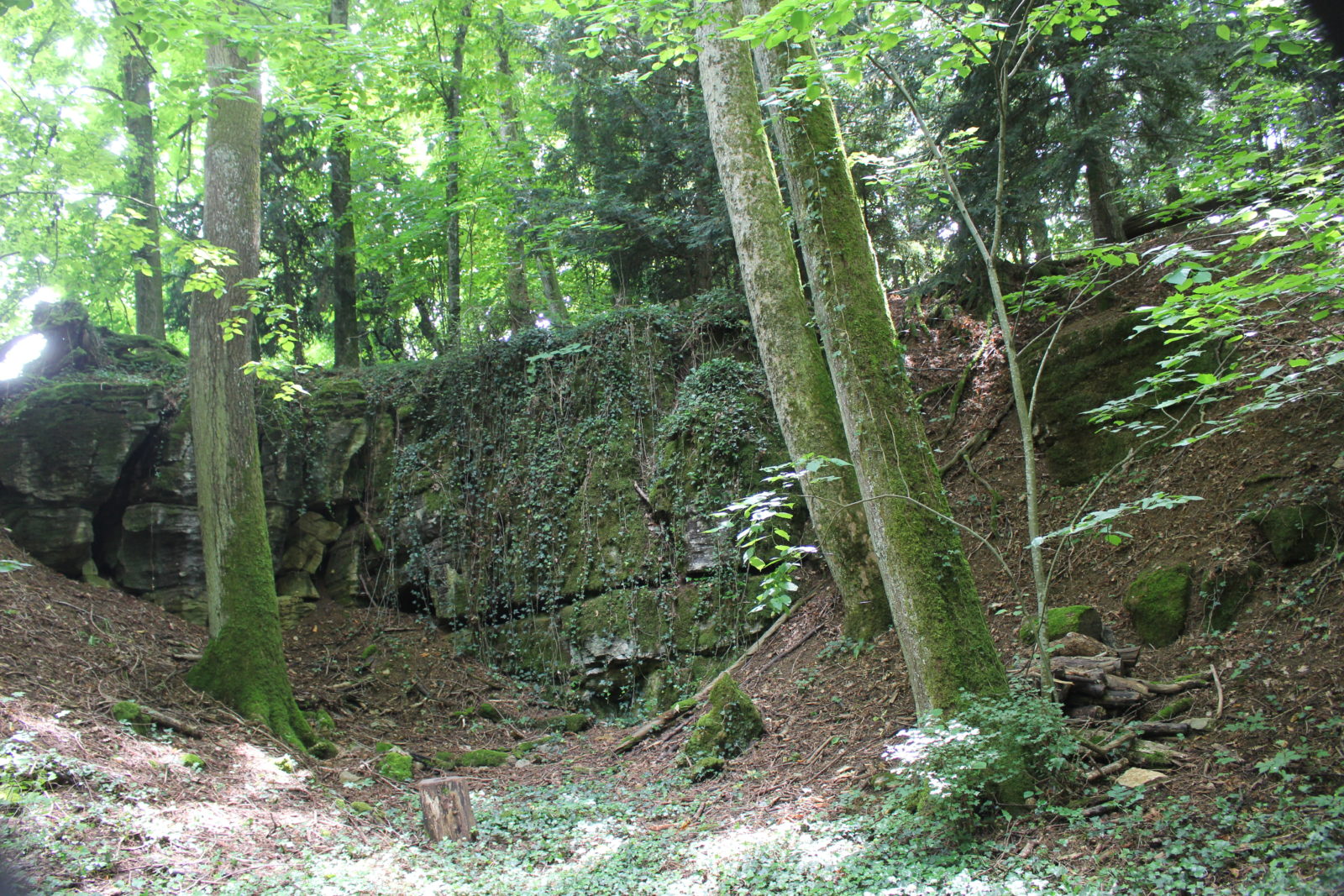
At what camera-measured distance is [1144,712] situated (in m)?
4.58

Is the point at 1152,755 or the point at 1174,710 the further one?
the point at 1174,710

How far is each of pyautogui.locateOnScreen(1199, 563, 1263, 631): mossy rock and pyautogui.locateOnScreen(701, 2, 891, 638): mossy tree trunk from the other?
2.43m

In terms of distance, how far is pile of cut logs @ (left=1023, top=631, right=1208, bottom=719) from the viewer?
4664 millimetres

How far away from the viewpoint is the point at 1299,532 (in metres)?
4.96

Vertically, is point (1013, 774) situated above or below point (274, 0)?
below

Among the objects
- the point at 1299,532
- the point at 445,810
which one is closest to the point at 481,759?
the point at 445,810

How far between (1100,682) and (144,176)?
1344 centimetres

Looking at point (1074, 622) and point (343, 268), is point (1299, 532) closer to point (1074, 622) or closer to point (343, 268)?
point (1074, 622)

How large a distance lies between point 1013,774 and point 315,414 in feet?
33.5

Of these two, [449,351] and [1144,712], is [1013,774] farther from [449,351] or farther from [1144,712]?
[449,351]

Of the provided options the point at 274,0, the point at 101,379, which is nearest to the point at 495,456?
the point at 101,379

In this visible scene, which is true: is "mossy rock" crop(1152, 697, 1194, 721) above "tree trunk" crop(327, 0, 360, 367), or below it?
below

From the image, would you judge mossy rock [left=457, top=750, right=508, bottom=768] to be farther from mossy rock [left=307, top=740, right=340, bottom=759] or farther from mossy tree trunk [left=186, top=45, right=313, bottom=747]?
mossy tree trunk [left=186, top=45, right=313, bottom=747]

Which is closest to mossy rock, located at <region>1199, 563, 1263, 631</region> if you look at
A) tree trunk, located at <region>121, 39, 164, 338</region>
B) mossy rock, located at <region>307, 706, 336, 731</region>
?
mossy rock, located at <region>307, 706, 336, 731</region>
